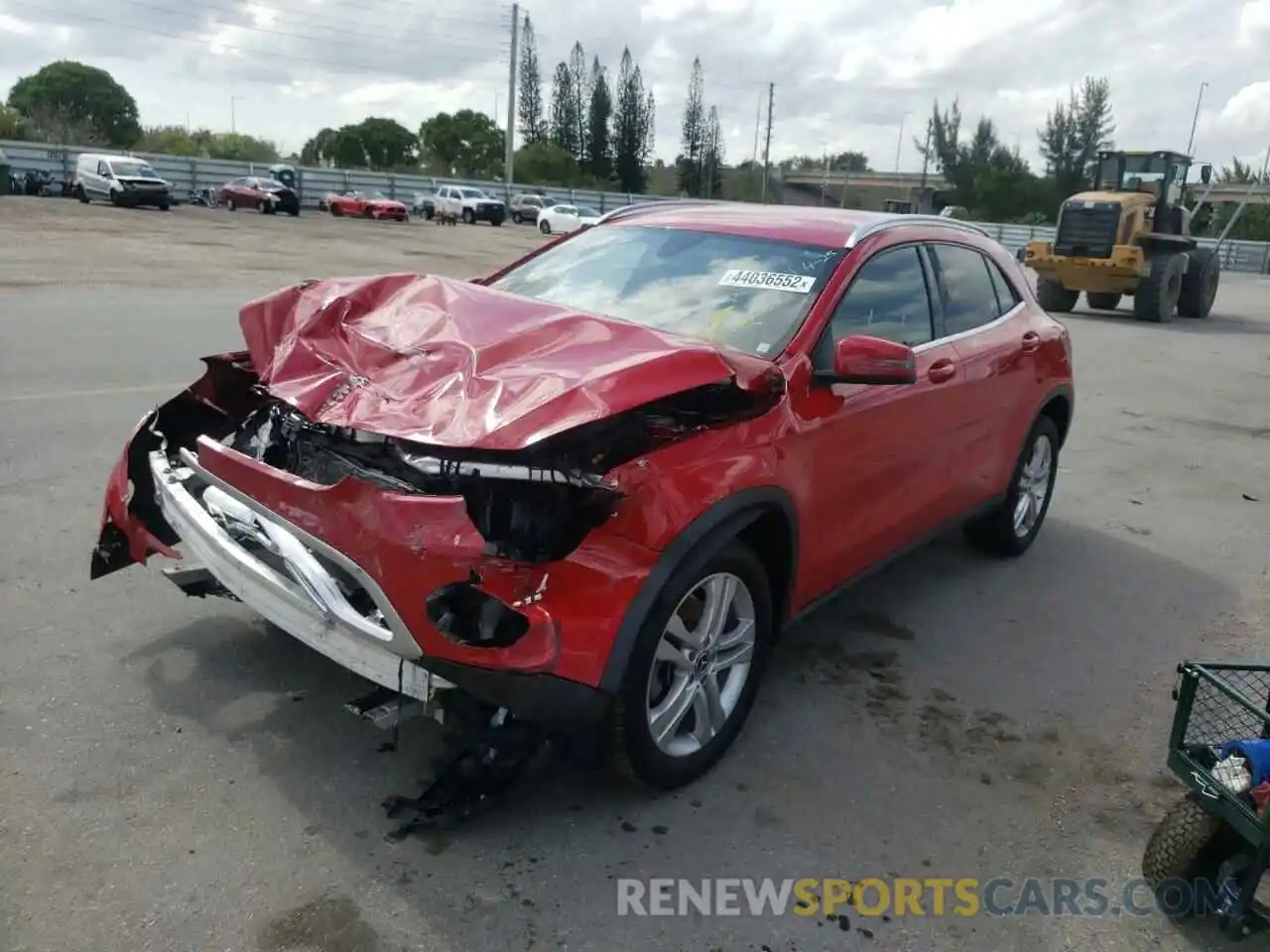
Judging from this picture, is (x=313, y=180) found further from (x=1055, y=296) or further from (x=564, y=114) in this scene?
(x=564, y=114)

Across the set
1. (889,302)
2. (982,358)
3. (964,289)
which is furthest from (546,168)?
(889,302)

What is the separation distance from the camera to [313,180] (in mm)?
48281

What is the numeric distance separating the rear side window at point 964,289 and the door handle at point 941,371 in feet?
0.59

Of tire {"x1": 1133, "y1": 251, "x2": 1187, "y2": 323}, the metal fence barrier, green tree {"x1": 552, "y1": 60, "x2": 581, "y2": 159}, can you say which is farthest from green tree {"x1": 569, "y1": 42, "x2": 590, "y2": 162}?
tire {"x1": 1133, "y1": 251, "x2": 1187, "y2": 323}

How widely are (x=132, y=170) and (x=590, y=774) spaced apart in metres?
38.2

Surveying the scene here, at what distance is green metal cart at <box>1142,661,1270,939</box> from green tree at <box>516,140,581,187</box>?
77.6 m

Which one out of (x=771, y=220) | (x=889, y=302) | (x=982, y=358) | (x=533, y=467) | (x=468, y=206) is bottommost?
(x=533, y=467)

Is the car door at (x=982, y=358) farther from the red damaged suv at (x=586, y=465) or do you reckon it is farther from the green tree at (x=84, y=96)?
the green tree at (x=84, y=96)

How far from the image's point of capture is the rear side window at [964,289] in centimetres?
466

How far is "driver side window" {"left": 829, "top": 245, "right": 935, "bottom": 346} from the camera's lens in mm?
3883

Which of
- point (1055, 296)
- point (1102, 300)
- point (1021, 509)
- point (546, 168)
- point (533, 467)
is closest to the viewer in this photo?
point (533, 467)

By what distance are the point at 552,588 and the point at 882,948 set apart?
4.03 ft

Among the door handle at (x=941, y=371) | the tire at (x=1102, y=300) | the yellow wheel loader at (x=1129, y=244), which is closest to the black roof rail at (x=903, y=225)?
the door handle at (x=941, y=371)

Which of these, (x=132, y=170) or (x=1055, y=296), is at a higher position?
(x=132, y=170)
